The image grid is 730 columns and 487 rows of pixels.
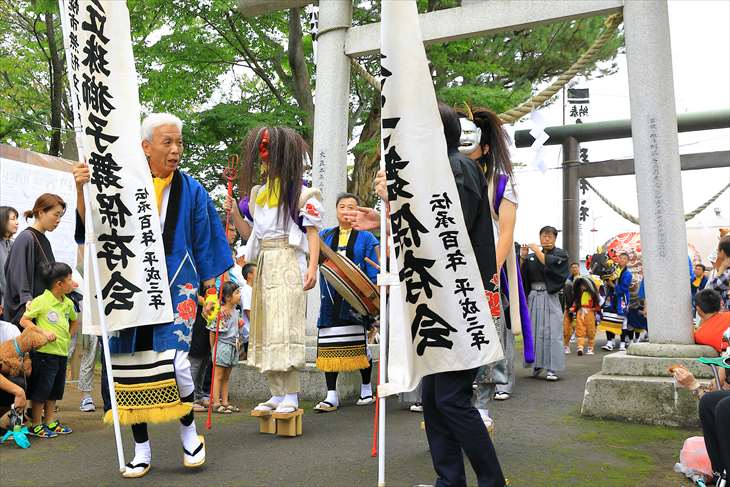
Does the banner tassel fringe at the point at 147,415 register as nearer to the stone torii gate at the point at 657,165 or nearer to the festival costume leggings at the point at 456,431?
the festival costume leggings at the point at 456,431

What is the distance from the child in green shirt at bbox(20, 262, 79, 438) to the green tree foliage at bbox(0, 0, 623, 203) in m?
7.39

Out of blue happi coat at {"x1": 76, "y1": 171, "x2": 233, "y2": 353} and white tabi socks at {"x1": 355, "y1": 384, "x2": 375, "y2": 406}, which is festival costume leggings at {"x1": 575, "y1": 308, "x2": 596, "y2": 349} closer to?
white tabi socks at {"x1": 355, "y1": 384, "x2": 375, "y2": 406}

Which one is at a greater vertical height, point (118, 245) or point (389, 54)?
point (389, 54)

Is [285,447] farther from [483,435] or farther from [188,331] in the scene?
[483,435]

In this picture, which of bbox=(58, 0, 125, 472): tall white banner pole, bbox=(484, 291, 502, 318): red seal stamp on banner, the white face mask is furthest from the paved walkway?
the white face mask

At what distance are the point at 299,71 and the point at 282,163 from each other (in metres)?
8.99

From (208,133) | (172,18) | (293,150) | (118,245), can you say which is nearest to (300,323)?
(293,150)

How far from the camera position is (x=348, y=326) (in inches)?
238

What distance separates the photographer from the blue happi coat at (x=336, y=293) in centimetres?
602

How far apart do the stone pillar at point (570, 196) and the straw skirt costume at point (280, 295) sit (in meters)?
13.5

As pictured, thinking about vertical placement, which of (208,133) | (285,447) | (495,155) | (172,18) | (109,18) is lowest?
(285,447)

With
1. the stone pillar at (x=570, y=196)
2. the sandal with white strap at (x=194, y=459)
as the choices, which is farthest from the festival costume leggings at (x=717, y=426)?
A: the stone pillar at (x=570, y=196)

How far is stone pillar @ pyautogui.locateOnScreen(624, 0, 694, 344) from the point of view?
547cm

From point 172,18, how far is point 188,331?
10113 millimetres
